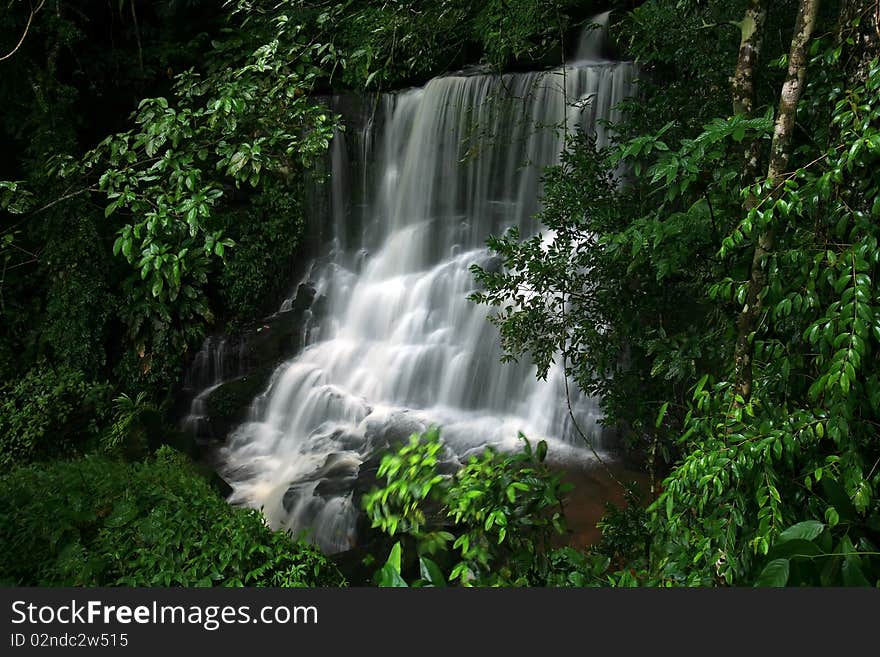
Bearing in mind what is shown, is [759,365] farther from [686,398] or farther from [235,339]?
[235,339]

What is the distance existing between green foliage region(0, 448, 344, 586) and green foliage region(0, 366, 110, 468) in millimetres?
3581

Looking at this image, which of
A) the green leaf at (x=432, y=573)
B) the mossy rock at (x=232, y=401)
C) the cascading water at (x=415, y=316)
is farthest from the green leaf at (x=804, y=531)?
the mossy rock at (x=232, y=401)

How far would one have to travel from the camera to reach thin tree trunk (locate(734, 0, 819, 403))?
264 cm

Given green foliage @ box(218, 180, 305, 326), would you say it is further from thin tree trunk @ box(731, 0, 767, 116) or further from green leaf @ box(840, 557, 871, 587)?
green leaf @ box(840, 557, 871, 587)

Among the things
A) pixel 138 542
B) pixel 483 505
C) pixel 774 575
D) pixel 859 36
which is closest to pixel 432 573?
pixel 483 505

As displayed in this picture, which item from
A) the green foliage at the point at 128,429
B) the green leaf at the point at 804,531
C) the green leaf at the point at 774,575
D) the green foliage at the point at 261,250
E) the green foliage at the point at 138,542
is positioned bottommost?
the green foliage at the point at 128,429

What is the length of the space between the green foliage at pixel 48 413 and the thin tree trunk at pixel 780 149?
27.4ft

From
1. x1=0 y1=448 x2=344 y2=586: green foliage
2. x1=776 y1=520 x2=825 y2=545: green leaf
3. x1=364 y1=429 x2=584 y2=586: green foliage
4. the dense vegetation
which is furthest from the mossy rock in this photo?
x1=776 y1=520 x2=825 y2=545: green leaf

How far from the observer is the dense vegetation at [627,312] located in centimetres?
231

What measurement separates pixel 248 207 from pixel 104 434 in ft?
13.4

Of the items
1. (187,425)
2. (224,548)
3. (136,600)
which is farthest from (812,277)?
(187,425)

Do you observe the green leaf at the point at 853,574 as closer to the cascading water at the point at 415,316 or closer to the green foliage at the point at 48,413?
the cascading water at the point at 415,316

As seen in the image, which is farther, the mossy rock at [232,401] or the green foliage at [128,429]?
the mossy rock at [232,401]

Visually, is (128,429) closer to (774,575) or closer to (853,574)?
(774,575)
